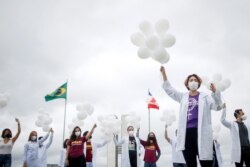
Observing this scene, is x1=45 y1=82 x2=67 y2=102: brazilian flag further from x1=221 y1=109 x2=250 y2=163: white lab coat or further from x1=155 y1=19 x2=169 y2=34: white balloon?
x1=155 y1=19 x2=169 y2=34: white balloon

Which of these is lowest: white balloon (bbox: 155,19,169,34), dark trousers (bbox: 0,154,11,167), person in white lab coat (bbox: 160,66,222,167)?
dark trousers (bbox: 0,154,11,167)

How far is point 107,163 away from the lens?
23.9m

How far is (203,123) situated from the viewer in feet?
16.8

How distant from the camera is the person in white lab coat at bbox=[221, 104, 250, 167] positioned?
26.5 feet

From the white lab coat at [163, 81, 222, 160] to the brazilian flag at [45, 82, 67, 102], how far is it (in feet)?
39.9

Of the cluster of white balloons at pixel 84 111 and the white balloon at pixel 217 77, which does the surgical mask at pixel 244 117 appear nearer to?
the white balloon at pixel 217 77

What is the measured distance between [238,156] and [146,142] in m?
4.68

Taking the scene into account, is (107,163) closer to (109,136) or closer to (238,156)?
(109,136)

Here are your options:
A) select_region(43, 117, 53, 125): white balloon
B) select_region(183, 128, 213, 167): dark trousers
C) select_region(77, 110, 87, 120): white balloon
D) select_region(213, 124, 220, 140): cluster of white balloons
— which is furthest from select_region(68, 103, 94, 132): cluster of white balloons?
select_region(183, 128, 213, 167): dark trousers

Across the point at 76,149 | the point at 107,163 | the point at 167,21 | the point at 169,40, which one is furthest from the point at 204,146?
the point at 107,163

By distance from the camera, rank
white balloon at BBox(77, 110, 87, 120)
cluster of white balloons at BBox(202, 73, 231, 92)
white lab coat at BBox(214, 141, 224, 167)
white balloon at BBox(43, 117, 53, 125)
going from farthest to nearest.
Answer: white lab coat at BBox(214, 141, 224, 167)
white balloon at BBox(43, 117, 53, 125)
white balloon at BBox(77, 110, 87, 120)
cluster of white balloons at BBox(202, 73, 231, 92)

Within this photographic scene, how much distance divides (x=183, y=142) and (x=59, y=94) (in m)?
12.8

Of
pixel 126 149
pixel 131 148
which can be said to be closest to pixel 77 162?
pixel 131 148

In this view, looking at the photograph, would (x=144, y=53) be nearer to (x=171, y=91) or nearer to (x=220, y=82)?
(x=171, y=91)
